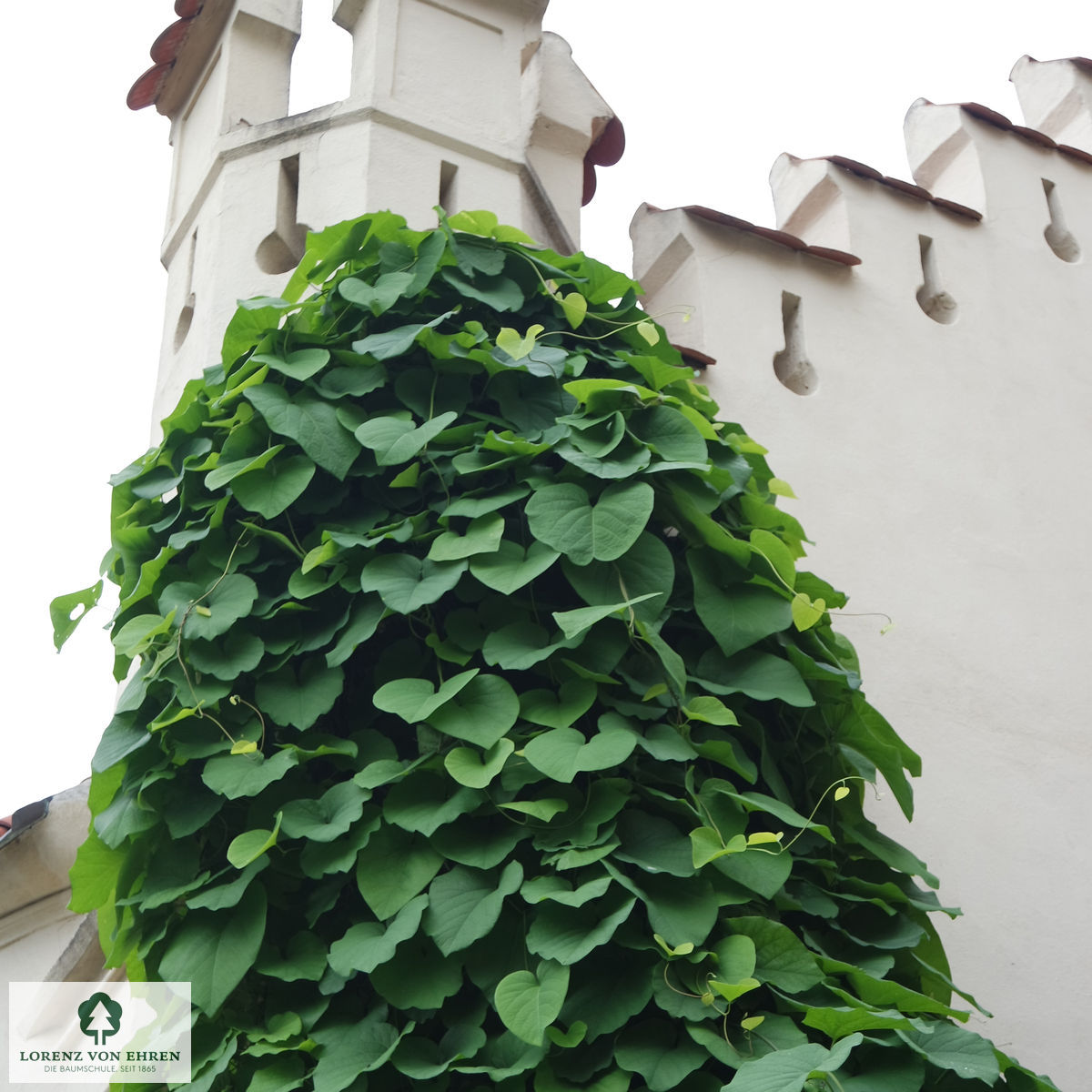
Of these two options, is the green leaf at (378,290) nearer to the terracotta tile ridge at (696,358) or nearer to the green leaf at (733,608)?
the green leaf at (733,608)

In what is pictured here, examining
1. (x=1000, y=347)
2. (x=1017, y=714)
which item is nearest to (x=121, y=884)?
(x=1017, y=714)

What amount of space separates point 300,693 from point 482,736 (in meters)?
0.34

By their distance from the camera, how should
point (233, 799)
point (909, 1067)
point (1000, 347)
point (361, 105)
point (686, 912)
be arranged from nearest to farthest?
point (909, 1067), point (686, 912), point (233, 799), point (361, 105), point (1000, 347)

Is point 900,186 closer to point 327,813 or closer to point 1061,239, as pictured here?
point 1061,239

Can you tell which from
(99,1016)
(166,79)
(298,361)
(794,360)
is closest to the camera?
(298,361)

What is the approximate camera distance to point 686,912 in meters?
2.20

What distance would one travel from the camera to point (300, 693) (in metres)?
2.49

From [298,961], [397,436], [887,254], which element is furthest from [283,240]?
[298,961]

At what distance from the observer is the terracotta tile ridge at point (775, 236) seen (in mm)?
3830

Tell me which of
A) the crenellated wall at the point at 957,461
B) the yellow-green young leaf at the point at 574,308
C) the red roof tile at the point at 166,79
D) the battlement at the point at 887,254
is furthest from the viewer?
the red roof tile at the point at 166,79

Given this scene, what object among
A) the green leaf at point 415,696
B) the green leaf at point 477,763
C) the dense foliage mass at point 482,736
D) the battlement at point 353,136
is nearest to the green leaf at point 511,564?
the dense foliage mass at point 482,736

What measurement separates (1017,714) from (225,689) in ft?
6.57

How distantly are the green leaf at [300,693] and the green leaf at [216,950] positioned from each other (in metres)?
0.27

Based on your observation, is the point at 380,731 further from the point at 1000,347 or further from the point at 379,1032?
the point at 1000,347
